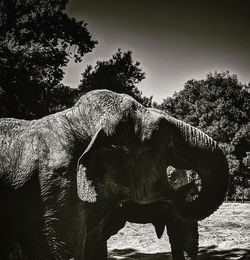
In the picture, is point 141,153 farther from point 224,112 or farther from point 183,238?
point 224,112

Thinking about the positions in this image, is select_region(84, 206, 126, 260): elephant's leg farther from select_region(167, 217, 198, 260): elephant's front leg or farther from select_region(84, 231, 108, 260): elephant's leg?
select_region(167, 217, 198, 260): elephant's front leg

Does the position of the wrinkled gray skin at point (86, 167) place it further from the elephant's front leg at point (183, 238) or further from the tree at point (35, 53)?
the tree at point (35, 53)

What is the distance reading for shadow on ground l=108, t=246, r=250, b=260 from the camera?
19.1 ft

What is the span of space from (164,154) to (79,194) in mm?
938

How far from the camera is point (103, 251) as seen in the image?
355cm

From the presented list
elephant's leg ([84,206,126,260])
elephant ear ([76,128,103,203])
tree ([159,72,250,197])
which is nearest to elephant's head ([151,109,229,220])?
elephant's leg ([84,206,126,260])

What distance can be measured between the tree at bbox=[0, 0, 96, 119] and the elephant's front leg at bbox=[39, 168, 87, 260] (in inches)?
472

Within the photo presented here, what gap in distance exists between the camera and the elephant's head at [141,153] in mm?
2799

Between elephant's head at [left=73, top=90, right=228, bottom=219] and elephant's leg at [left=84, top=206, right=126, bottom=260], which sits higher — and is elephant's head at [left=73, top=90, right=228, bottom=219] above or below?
above

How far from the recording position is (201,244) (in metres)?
7.25

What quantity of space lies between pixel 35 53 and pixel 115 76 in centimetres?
570

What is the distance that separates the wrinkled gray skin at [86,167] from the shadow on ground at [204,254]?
2.84m

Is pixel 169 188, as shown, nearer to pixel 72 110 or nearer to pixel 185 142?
pixel 185 142

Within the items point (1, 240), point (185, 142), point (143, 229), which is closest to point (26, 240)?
point (1, 240)
